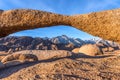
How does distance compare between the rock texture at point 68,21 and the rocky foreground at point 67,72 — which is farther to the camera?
the rock texture at point 68,21

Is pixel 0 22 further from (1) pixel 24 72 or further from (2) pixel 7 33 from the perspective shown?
(1) pixel 24 72

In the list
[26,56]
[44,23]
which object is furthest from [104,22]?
[26,56]

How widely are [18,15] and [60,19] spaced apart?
1.79m

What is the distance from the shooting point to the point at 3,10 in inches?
500

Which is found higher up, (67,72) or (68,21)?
(68,21)

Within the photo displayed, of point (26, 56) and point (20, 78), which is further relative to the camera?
point (26, 56)

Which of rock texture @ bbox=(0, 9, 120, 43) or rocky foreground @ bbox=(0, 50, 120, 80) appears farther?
rock texture @ bbox=(0, 9, 120, 43)

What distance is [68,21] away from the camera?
12.2 meters

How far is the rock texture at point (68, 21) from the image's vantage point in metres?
12.1

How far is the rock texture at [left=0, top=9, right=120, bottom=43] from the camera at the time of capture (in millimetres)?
12062

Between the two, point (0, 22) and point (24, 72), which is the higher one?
point (0, 22)

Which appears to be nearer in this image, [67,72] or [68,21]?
[67,72]

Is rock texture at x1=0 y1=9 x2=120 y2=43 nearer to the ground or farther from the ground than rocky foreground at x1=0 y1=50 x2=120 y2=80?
farther from the ground

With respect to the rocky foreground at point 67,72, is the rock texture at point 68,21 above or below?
Answer: above
